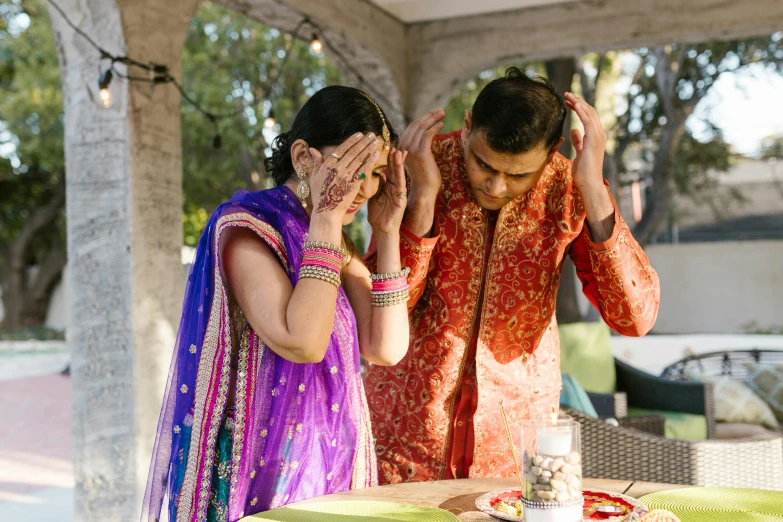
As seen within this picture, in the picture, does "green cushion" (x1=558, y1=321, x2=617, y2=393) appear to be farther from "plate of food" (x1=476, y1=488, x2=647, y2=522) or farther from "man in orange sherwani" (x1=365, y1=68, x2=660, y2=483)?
"plate of food" (x1=476, y1=488, x2=647, y2=522)

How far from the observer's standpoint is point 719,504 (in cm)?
156

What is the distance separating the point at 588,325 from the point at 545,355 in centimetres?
429

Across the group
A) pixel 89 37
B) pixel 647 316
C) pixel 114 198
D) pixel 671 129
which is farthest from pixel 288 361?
pixel 671 129

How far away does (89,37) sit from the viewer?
360cm

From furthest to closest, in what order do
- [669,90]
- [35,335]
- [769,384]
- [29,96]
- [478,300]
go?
[35,335] → [29,96] → [669,90] → [769,384] → [478,300]

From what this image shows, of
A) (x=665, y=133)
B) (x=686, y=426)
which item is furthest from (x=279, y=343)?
(x=665, y=133)

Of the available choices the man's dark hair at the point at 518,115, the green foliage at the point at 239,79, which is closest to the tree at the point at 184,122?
the green foliage at the point at 239,79

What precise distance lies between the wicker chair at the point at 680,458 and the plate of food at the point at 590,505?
1.65 meters

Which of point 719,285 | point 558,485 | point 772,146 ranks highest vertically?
point 772,146

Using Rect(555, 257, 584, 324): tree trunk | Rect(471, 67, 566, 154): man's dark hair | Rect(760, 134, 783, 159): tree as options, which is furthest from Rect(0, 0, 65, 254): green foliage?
Rect(471, 67, 566, 154): man's dark hair

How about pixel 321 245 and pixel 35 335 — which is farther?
pixel 35 335

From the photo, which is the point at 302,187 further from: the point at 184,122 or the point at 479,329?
the point at 184,122

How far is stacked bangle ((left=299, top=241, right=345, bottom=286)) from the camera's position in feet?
5.40

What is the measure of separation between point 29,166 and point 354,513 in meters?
17.6
